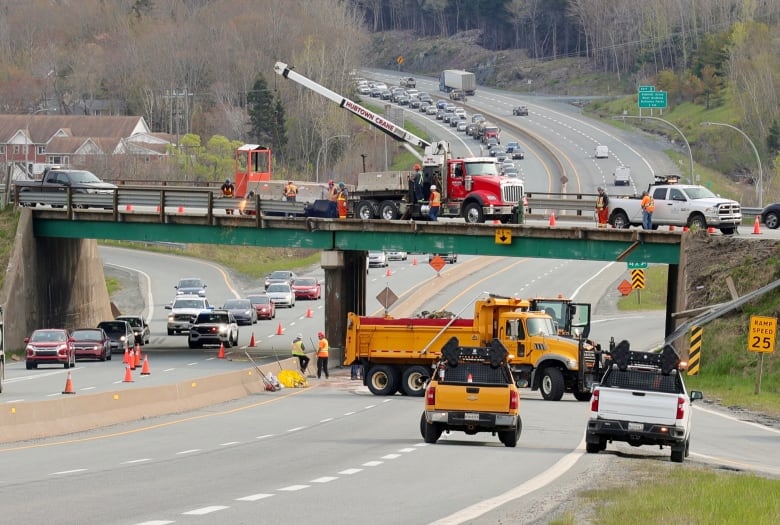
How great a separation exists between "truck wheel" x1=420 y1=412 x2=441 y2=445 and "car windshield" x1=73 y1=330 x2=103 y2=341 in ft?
96.9

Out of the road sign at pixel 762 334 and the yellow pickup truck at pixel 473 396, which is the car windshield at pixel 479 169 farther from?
the yellow pickup truck at pixel 473 396

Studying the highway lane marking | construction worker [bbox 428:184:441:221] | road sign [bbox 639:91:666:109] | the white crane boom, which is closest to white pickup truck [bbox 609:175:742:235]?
construction worker [bbox 428:184:441:221]

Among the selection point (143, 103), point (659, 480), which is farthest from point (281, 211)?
point (143, 103)

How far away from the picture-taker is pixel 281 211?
57.8 meters

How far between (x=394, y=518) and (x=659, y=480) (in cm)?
537

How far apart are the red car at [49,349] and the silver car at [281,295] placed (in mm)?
32144

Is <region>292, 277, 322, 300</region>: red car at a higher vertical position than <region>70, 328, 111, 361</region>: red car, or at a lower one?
higher

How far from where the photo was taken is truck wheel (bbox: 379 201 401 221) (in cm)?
5494

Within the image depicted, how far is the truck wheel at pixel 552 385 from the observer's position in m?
37.2

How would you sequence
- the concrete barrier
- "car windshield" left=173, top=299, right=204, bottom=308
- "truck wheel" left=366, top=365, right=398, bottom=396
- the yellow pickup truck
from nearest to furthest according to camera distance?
the yellow pickup truck < the concrete barrier < "truck wheel" left=366, top=365, right=398, bottom=396 < "car windshield" left=173, top=299, right=204, bottom=308

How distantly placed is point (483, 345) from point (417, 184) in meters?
17.8

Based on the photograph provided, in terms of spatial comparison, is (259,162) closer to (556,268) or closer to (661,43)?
(556,268)

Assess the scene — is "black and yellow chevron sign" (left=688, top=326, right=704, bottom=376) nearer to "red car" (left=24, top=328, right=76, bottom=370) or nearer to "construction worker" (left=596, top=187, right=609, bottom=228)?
"construction worker" (left=596, top=187, right=609, bottom=228)

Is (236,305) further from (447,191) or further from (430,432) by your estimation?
(430,432)
